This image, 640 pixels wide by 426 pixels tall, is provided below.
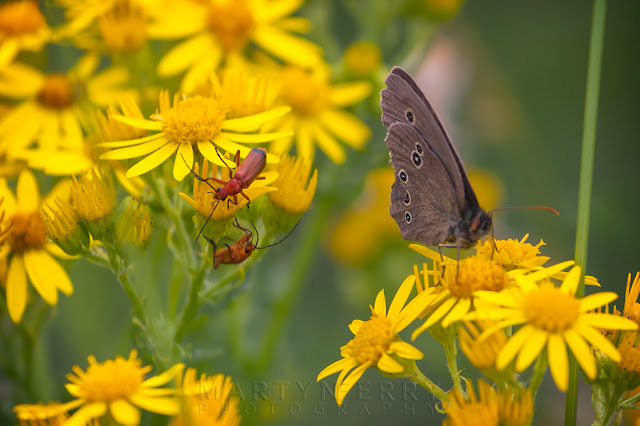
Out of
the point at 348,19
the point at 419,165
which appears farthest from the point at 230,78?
the point at 348,19

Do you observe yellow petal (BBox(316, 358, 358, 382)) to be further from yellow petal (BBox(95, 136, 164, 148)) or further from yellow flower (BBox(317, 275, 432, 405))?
yellow petal (BBox(95, 136, 164, 148))

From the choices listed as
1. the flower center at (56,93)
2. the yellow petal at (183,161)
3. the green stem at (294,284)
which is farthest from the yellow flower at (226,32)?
the yellow petal at (183,161)

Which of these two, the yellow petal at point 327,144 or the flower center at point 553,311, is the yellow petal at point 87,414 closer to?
the flower center at point 553,311

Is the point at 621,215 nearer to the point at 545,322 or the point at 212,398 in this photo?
the point at 545,322

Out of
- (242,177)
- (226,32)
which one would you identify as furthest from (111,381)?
(226,32)

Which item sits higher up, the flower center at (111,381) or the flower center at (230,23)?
the flower center at (230,23)

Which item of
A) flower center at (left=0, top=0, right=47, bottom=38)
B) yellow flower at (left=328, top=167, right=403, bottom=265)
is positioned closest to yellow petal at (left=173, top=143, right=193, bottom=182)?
flower center at (left=0, top=0, right=47, bottom=38)

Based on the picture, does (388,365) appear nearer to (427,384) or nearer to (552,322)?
(427,384)
